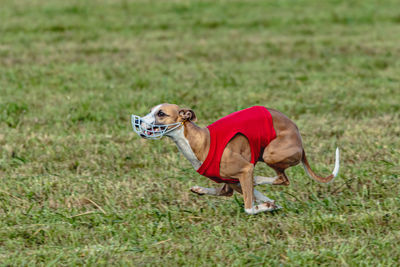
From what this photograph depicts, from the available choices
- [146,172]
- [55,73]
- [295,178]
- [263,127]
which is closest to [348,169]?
[295,178]

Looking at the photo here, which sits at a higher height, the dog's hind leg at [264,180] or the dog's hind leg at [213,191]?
the dog's hind leg at [264,180]

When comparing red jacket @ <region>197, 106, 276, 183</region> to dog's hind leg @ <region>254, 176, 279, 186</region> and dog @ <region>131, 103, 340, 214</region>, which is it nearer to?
dog @ <region>131, 103, 340, 214</region>

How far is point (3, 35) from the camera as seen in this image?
47.6 feet

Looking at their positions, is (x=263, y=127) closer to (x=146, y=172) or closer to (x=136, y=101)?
(x=146, y=172)

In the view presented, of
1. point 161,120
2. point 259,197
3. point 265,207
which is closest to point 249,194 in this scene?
point 265,207

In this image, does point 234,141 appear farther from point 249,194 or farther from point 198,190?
point 198,190

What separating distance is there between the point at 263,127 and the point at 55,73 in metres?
6.67

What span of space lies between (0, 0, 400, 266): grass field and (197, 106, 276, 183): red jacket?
51 centimetres

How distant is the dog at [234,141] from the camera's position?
5163 mm

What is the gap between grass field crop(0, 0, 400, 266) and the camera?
16.4 feet

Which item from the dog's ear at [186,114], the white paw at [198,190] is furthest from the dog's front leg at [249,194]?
the dog's ear at [186,114]

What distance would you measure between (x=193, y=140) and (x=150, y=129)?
432 mm

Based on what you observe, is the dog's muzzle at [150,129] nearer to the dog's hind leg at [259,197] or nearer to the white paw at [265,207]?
the dog's hind leg at [259,197]

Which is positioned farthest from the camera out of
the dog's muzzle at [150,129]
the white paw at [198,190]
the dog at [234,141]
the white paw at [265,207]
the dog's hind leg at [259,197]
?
the white paw at [198,190]
